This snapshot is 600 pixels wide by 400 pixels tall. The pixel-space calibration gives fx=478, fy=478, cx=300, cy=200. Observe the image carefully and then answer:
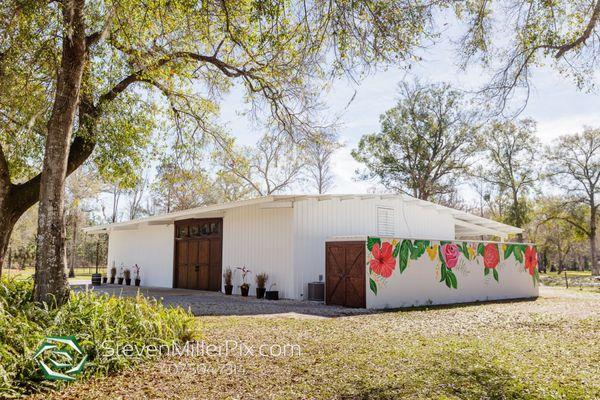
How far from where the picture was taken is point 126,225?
72.3 feet

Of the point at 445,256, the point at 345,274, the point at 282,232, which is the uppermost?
the point at 282,232

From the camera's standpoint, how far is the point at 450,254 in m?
14.5

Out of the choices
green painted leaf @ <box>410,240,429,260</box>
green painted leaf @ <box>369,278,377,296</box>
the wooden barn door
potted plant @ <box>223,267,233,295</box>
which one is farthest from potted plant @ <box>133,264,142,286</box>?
green painted leaf @ <box>410,240,429,260</box>

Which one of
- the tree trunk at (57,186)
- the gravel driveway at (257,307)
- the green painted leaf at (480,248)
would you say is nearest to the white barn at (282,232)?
the gravel driveway at (257,307)

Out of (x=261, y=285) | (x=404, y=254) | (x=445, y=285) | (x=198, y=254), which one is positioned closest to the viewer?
(x=404, y=254)

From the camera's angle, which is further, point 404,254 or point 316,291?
point 316,291

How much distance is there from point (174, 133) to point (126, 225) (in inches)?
485

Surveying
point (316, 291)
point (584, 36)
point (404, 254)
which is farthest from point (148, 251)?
point (584, 36)

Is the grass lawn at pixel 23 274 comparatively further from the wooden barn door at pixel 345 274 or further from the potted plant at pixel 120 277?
the wooden barn door at pixel 345 274

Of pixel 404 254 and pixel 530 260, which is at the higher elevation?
pixel 404 254

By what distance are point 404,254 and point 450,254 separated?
222cm

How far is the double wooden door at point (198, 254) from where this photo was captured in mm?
17422

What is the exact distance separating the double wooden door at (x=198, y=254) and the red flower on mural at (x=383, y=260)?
677 cm

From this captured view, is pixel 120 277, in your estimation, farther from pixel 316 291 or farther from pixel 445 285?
pixel 445 285
